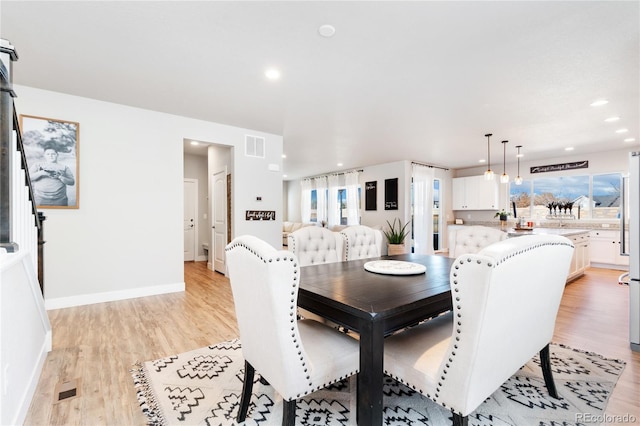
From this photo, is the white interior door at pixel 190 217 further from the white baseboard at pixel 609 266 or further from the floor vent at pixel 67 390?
the white baseboard at pixel 609 266

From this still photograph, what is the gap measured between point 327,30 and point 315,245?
175 cm

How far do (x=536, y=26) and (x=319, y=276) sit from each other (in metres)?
2.35

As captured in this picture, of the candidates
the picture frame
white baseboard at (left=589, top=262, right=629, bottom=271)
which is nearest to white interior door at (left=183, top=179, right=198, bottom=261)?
the picture frame

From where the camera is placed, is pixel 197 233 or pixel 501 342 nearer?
pixel 501 342

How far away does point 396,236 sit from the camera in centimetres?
699

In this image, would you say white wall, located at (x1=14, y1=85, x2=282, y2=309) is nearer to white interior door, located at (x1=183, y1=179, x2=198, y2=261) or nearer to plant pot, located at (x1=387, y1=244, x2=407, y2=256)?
white interior door, located at (x1=183, y1=179, x2=198, y2=261)

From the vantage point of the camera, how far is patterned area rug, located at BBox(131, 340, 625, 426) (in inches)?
62.6

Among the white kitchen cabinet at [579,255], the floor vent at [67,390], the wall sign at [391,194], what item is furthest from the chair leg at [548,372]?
the wall sign at [391,194]

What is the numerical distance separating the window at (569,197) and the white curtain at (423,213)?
206 cm

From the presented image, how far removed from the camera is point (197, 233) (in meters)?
7.13

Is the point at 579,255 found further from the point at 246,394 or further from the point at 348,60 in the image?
the point at 246,394

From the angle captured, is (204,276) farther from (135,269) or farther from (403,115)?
(403,115)

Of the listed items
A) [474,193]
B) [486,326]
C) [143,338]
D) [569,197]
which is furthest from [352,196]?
[486,326]

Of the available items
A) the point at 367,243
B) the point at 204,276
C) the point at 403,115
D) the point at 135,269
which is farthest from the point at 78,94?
the point at 403,115
